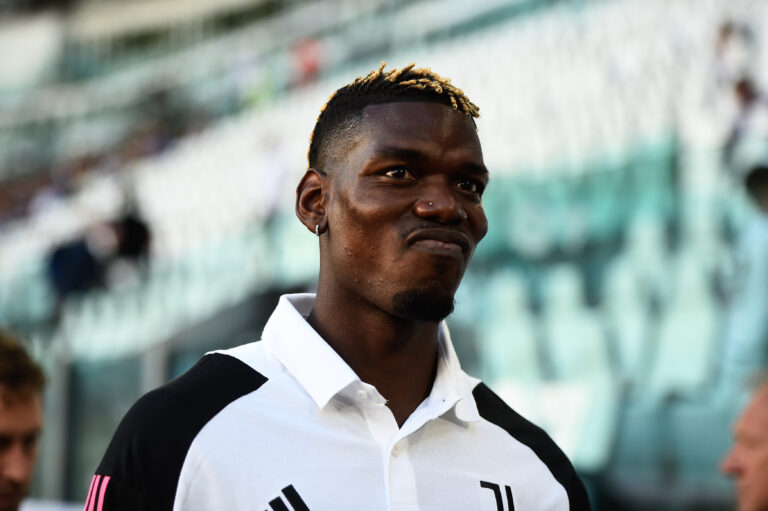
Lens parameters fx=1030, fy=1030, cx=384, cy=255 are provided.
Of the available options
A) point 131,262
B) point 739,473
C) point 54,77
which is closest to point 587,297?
point 739,473

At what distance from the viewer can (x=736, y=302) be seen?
17.3ft

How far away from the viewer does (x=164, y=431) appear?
171cm

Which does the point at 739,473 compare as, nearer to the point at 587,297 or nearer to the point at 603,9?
the point at 587,297

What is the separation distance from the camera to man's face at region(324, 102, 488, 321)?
1847 mm

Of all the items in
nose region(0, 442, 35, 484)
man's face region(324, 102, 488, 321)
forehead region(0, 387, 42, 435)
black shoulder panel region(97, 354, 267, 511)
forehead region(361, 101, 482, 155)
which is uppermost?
forehead region(361, 101, 482, 155)

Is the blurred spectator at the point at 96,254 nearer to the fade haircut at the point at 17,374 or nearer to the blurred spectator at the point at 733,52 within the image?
the blurred spectator at the point at 733,52

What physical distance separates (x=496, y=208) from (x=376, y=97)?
15.1 ft

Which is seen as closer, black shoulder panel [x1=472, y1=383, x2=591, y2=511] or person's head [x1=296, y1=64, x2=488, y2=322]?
person's head [x1=296, y1=64, x2=488, y2=322]

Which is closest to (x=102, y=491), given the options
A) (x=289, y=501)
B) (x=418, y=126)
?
(x=289, y=501)

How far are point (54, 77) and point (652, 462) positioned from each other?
7316mm

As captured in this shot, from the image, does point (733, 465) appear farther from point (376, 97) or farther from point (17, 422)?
point (17, 422)

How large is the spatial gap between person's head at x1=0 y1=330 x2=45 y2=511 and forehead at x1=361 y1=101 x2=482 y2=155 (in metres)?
1.44

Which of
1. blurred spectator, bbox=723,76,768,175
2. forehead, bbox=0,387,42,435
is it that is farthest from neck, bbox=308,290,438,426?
blurred spectator, bbox=723,76,768,175

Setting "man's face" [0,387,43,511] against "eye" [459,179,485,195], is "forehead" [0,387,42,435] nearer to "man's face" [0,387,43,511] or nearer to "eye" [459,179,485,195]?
"man's face" [0,387,43,511]
